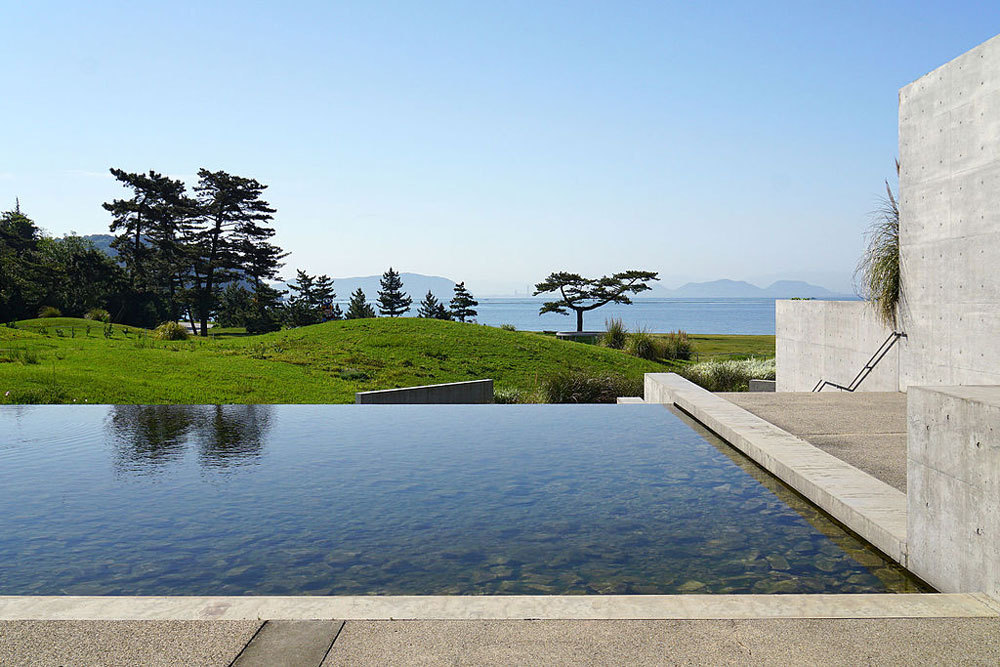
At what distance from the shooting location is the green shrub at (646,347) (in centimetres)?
2141

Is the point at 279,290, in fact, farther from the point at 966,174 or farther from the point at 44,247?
the point at 966,174

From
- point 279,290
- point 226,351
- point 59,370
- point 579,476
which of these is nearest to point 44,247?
point 279,290

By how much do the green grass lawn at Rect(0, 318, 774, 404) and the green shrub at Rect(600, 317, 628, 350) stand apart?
150 cm

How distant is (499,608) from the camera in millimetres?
2709

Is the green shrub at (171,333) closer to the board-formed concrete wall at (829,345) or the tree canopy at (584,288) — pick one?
the board-formed concrete wall at (829,345)

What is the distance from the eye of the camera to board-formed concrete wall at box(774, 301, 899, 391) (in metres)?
10.2

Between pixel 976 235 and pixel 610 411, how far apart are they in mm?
4363

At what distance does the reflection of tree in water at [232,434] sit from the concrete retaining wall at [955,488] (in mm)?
5097

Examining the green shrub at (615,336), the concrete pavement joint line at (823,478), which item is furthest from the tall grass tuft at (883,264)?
the green shrub at (615,336)

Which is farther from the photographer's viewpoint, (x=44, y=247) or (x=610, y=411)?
(x=44, y=247)

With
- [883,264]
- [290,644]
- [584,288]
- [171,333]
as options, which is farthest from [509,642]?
[584,288]

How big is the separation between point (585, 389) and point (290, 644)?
1033 centimetres

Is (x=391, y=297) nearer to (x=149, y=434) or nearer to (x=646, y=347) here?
(x=646, y=347)

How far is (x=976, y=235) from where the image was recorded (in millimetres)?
7699
